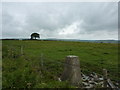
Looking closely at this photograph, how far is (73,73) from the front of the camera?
313 inches

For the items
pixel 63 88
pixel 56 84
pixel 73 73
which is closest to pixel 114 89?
pixel 63 88

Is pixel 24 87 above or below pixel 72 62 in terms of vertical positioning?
below

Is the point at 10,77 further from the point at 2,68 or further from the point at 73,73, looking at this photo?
the point at 73,73

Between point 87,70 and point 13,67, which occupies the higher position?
point 13,67

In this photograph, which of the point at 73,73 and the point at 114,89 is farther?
the point at 73,73

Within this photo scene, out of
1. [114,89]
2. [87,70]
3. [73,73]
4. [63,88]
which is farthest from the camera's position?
[87,70]

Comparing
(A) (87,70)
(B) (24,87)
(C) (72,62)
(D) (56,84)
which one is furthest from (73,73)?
(A) (87,70)

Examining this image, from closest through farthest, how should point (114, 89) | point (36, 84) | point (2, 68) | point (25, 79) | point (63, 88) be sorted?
point (114, 89) → point (63, 88) → point (36, 84) → point (25, 79) → point (2, 68)

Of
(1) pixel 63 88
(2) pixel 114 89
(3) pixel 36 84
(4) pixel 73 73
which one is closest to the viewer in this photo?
(2) pixel 114 89

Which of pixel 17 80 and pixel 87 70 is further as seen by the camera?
pixel 87 70

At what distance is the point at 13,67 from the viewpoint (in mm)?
9438

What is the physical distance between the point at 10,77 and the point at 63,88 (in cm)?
289

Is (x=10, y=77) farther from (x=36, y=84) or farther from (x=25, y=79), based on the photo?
(x=36, y=84)

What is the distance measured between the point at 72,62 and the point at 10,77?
335 centimetres
